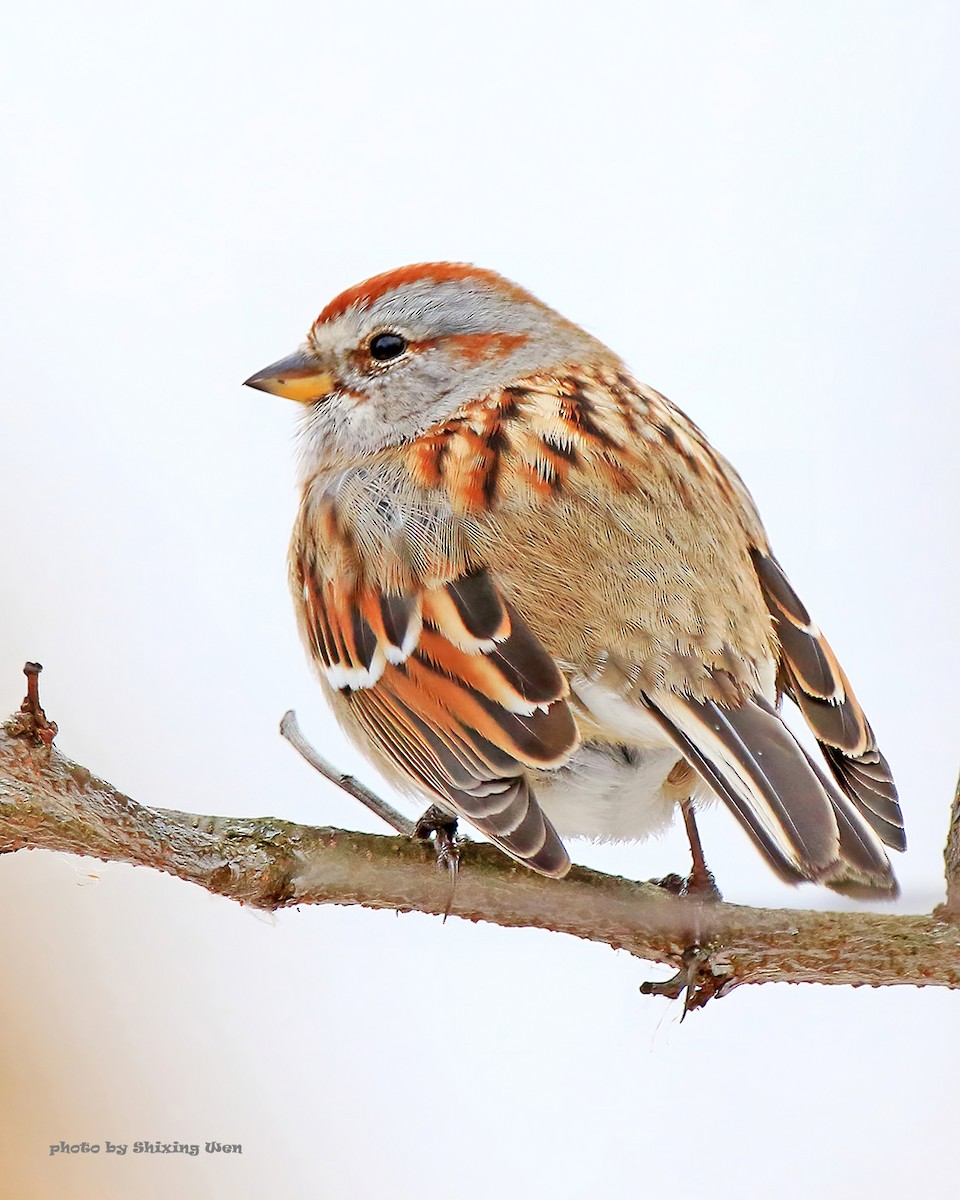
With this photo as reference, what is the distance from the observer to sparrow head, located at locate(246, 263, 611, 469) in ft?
6.95

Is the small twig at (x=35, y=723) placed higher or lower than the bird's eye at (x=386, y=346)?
lower

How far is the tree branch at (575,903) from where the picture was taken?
5.10ft

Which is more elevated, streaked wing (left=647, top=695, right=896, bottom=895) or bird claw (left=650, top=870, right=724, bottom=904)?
streaked wing (left=647, top=695, right=896, bottom=895)

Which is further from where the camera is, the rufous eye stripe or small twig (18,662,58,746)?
the rufous eye stripe

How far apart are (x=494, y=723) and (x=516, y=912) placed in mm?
255

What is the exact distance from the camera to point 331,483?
79.3 inches

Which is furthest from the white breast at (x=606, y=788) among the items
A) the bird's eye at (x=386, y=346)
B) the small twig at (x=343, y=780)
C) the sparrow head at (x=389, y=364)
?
the bird's eye at (x=386, y=346)

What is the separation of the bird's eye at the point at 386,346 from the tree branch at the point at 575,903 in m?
0.89

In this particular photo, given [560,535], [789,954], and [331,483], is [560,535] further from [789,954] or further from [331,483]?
[789,954]

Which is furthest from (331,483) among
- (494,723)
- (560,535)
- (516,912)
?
(516,912)

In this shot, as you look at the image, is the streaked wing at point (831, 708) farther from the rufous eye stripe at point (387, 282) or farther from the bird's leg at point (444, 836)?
the rufous eye stripe at point (387, 282)

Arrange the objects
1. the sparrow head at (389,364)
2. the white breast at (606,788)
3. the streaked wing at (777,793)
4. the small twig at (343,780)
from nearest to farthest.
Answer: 1. the streaked wing at (777,793)
2. the white breast at (606,788)
3. the small twig at (343,780)
4. the sparrow head at (389,364)

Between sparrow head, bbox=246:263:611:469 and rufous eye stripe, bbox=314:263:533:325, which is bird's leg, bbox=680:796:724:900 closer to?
sparrow head, bbox=246:263:611:469

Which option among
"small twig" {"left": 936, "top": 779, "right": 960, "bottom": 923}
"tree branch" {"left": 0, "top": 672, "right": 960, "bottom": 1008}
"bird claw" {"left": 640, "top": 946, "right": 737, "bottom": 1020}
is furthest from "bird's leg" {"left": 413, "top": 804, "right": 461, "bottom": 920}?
"small twig" {"left": 936, "top": 779, "right": 960, "bottom": 923}
